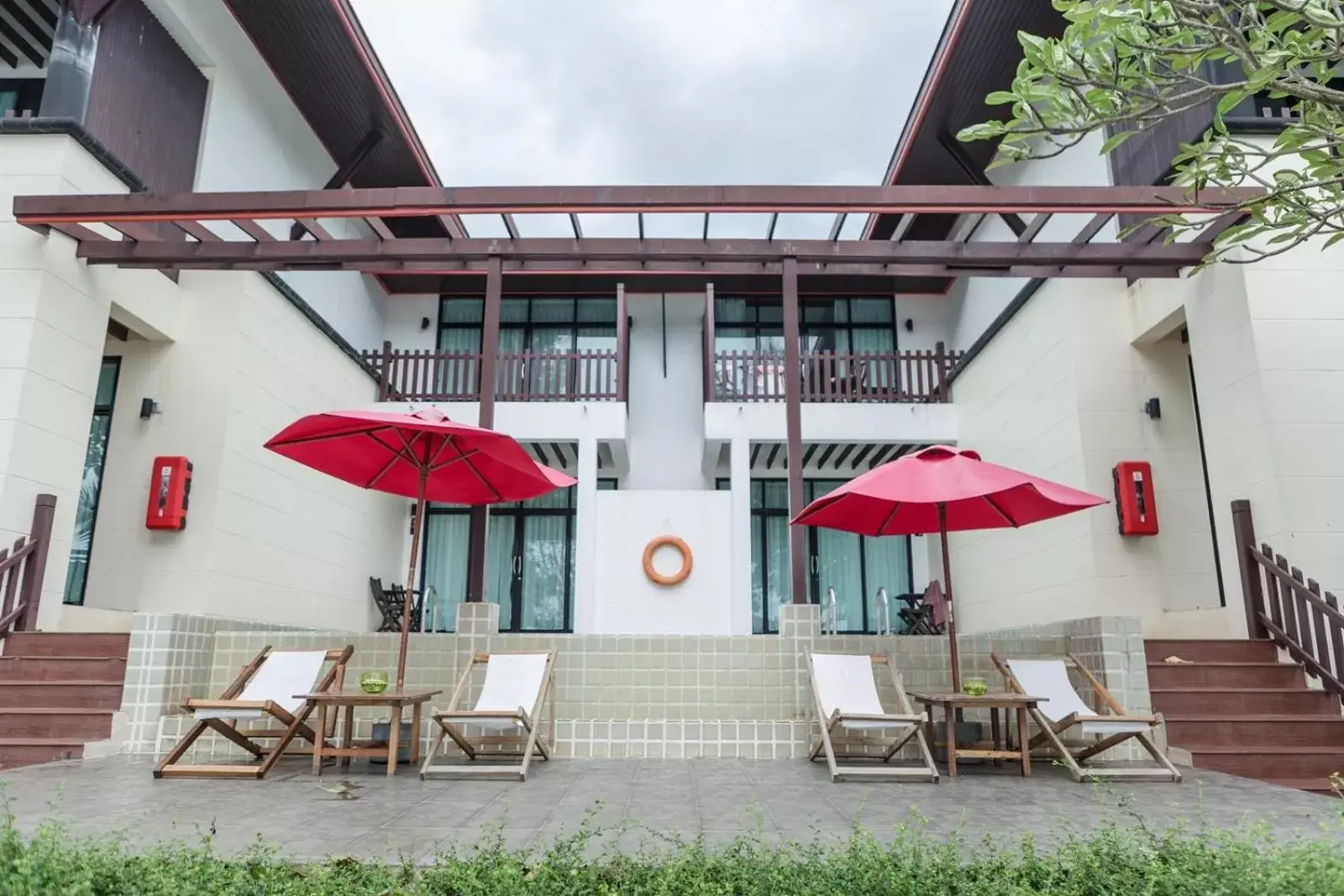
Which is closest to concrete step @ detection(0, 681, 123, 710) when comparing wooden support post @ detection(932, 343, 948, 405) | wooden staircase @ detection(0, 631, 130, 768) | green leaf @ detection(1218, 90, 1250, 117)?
wooden staircase @ detection(0, 631, 130, 768)

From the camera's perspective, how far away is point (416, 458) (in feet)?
17.4

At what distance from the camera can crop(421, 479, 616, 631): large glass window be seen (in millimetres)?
11852

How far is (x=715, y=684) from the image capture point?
5.65 metres

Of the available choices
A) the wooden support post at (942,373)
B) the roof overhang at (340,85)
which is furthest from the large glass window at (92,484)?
the wooden support post at (942,373)

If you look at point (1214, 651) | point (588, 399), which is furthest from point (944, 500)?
point (588, 399)

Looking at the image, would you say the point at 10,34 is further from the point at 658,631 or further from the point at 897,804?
the point at 897,804

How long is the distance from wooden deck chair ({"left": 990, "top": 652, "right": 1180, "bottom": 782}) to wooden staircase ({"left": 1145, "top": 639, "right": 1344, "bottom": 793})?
1.04ft

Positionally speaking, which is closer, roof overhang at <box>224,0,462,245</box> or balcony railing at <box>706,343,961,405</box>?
roof overhang at <box>224,0,462,245</box>

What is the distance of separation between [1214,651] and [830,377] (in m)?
5.82

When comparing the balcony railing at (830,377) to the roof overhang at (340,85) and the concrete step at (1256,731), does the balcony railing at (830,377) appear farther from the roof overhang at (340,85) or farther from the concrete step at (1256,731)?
the concrete step at (1256,731)

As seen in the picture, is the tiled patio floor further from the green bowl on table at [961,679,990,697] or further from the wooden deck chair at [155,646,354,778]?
the green bowl on table at [961,679,990,697]

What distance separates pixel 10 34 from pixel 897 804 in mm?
9687

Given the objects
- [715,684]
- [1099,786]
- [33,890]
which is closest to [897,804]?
[1099,786]

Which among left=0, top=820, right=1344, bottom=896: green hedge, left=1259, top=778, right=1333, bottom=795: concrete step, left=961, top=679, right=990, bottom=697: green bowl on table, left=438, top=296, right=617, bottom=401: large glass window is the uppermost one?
left=438, top=296, right=617, bottom=401: large glass window
